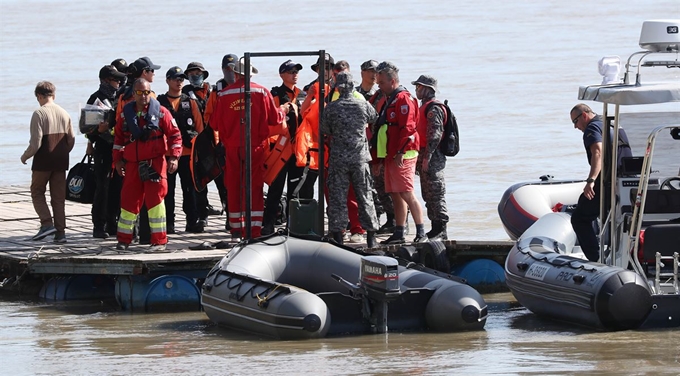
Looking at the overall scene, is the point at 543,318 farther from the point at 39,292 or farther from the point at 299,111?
the point at 39,292

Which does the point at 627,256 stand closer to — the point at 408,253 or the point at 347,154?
the point at 408,253

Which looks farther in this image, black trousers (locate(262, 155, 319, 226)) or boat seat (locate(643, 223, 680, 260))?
black trousers (locate(262, 155, 319, 226))

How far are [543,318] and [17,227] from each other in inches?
205

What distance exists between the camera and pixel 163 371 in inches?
323

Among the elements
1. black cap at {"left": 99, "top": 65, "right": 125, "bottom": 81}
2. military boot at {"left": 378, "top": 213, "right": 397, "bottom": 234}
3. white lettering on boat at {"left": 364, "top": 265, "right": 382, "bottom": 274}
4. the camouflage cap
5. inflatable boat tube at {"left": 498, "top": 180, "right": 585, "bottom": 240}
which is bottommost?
white lettering on boat at {"left": 364, "top": 265, "right": 382, "bottom": 274}

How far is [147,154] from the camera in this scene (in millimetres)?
10906

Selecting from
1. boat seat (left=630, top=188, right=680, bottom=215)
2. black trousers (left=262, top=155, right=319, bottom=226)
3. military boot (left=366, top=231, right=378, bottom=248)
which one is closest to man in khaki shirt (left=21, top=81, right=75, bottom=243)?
black trousers (left=262, top=155, right=319, bottom=226)

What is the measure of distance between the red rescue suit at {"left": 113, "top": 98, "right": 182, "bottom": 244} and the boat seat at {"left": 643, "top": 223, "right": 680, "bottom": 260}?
3.73 meters

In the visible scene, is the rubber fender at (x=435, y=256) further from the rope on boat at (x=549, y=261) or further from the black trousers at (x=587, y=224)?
the black trousers at (x=587, y=224)

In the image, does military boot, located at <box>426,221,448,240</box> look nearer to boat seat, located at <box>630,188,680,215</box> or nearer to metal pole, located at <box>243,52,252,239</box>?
metal pole, located at <box>243,52,252,239</box>

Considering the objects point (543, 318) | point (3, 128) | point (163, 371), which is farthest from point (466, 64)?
point (163, 371)

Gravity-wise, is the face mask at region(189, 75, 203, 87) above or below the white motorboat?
above

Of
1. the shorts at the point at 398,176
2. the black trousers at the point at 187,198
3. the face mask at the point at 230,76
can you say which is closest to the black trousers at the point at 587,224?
the shorts at the point at 398,176

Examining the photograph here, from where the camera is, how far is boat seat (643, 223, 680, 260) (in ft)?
30.9
